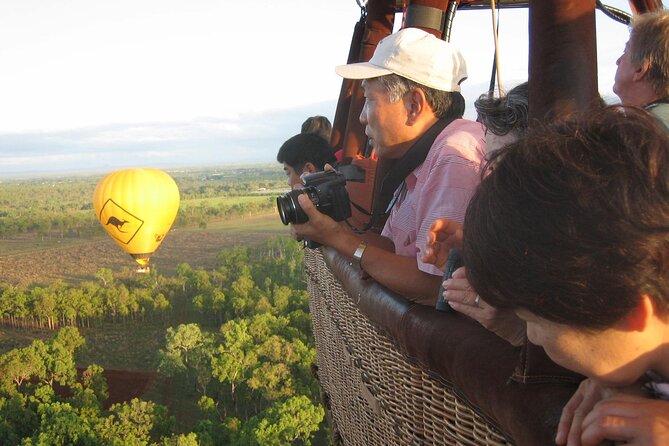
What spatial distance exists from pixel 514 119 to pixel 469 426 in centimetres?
63

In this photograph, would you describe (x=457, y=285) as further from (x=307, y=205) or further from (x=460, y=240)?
(x=307, y=205)

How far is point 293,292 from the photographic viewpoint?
76.2ft

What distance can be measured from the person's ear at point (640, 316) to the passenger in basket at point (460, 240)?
0.39 ft

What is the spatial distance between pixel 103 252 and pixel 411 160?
139 feet

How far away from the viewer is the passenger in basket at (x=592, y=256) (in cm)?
49

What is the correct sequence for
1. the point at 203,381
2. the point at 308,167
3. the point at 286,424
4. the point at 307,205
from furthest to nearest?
1. the point at 203,381
2. the point at 286,424
3. the point at 308,167
4. the point at 307,205

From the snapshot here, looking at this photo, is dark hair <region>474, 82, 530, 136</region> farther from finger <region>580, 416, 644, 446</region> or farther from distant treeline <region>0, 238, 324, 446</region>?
distant treeline <region>0, 238, 324, 446</region>

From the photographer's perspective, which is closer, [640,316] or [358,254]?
[640,316]

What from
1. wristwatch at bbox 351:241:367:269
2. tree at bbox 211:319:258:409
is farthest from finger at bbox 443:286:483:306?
tree at bbox 211:319:258:409

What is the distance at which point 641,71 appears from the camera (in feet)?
4.06

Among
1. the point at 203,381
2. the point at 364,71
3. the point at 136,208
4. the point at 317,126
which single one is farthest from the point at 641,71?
the point at 203,381

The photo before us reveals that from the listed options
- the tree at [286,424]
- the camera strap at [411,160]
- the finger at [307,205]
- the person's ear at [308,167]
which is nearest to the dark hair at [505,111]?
the camera strap at [411,160]

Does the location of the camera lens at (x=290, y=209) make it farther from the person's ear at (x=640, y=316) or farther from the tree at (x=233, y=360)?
the tree at (x=233, y=360)

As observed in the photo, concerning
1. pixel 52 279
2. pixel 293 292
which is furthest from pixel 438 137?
pixel 52 279
